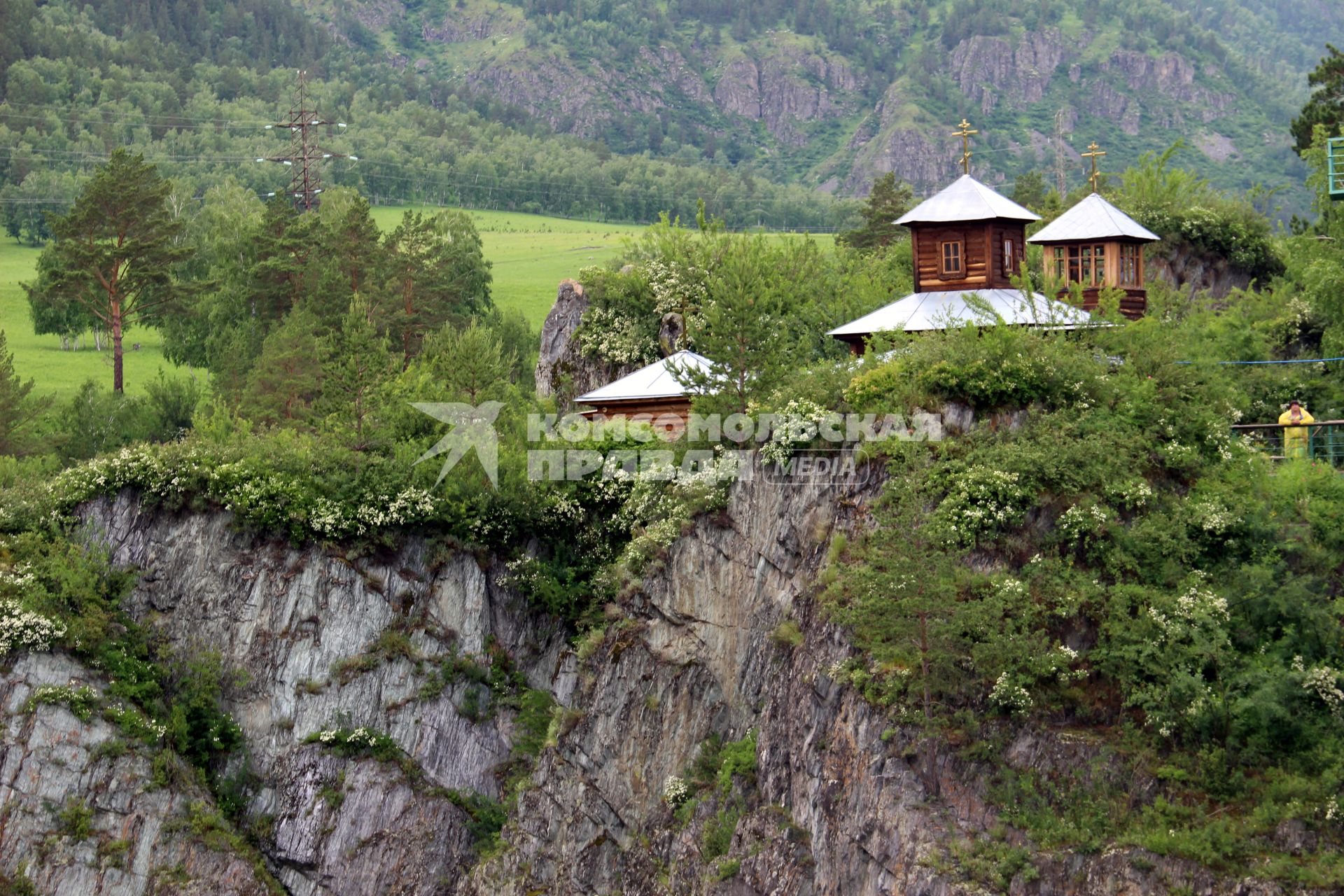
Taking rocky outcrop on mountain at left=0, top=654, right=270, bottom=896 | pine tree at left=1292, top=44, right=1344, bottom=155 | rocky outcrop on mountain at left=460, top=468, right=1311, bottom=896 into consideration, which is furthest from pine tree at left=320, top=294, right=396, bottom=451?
pine tree at left=1292, top=44, right=1344, bottom=155

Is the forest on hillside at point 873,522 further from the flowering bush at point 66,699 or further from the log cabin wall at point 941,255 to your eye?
the log cabin wall at point 941,255

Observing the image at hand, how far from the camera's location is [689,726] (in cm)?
3347

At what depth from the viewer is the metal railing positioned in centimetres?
3203

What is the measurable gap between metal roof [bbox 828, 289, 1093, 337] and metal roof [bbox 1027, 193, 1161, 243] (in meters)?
2.74

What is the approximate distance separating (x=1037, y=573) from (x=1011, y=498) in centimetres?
150

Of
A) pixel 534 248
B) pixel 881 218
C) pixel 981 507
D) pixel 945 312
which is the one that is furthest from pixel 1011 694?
pixel 534 248

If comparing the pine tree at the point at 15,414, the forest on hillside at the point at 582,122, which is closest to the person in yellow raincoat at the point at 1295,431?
the pine tree at the point at 15,414

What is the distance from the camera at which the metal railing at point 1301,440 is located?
1261 inches

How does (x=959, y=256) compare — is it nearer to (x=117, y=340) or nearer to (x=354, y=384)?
(x=354, y=384)

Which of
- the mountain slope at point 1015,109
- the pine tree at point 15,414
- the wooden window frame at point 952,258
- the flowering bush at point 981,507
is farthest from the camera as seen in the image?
the mountain slope at point 1015,109

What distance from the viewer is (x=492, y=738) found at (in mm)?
38500

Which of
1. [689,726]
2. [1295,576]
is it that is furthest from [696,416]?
[1295,576]

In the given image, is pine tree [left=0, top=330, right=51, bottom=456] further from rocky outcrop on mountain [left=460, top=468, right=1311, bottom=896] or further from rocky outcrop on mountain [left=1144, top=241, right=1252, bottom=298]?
rocky outcrop on mountain [left=1144, top=241, right=1252, bottom=298]

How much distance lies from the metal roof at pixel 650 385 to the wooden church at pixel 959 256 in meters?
4.16
